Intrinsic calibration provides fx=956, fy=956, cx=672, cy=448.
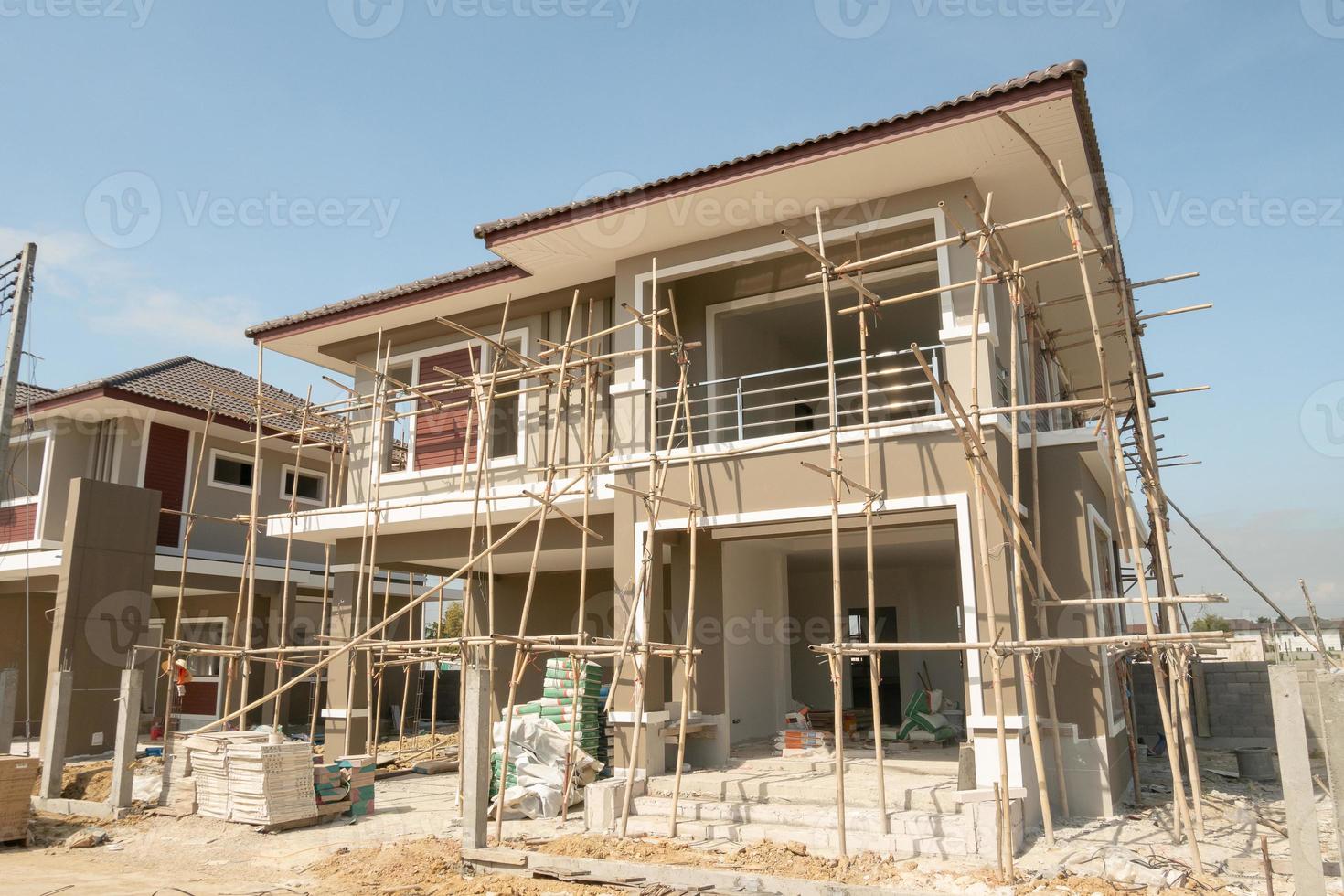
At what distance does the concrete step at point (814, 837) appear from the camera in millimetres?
7324

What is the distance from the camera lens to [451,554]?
41.3 feet

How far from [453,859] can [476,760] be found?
0.89 meters

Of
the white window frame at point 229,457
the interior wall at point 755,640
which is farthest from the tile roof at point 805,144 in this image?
the white window frame at point 229,457

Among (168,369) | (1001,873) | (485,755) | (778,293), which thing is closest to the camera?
(1001,873)

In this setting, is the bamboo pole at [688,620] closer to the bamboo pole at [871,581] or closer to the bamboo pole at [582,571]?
the bamboo pole at [582,571]

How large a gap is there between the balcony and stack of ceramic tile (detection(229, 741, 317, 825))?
497 cm

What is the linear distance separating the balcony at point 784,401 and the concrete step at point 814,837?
3630mm

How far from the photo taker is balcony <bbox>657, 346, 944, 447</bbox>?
10305 mm

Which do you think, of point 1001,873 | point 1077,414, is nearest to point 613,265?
point 1001,873

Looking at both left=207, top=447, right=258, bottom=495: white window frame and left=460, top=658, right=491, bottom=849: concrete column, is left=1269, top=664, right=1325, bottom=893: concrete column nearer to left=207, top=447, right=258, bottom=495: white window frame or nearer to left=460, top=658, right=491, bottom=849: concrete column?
left=460, top=658, right=491, bottom=849: concrete column

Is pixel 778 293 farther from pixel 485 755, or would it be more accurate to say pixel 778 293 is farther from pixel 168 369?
pixel 168 369

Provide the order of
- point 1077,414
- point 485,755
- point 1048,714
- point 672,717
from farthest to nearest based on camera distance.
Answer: point 1077,414
point 672,717
point 1048,714
point 485,755

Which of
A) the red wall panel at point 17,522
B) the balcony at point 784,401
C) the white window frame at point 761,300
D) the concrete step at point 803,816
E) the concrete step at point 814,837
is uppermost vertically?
the white window frame at point 761,300

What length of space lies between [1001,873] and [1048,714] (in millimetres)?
2610
